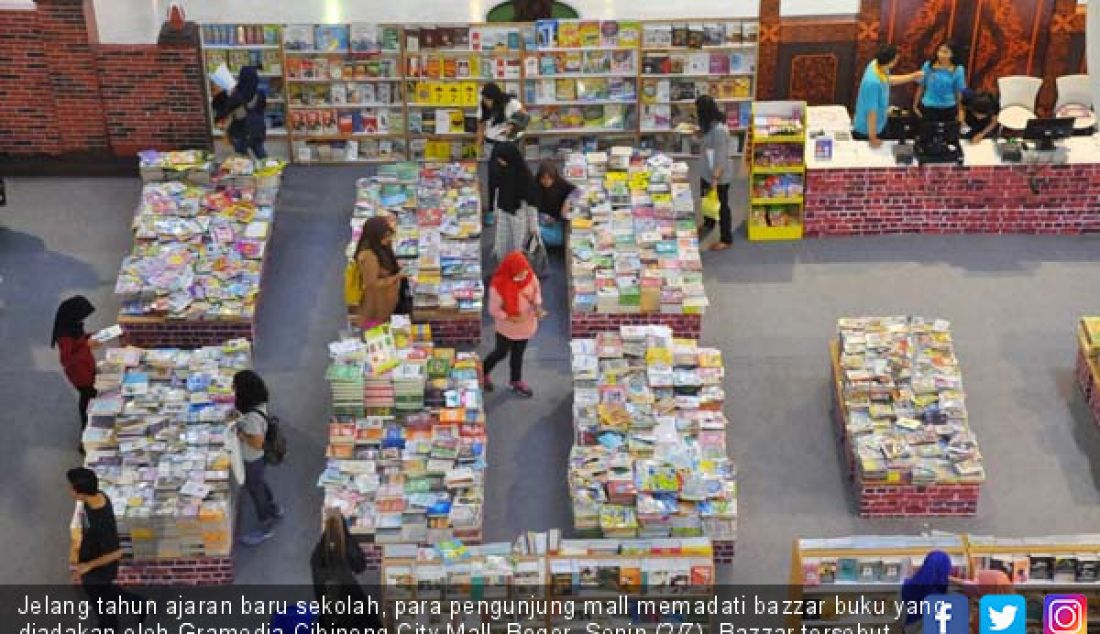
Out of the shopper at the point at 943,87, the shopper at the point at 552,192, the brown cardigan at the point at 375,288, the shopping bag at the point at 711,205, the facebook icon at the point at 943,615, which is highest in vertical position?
the shopper at the point at 943,87

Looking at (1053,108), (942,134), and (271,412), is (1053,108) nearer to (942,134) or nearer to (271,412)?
(942,134)

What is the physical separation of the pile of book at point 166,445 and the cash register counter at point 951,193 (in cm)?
656

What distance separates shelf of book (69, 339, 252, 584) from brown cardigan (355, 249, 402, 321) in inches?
46.0

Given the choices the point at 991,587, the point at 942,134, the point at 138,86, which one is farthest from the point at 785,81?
the point at 991,587

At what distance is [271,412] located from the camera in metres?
17.6

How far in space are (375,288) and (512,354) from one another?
1390 mm

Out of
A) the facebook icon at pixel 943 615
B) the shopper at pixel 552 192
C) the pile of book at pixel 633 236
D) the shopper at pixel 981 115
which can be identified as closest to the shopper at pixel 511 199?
the shopper at pixel 552 192

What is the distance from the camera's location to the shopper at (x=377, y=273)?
17078 millimetres

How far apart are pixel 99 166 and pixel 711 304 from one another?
23.8 ft

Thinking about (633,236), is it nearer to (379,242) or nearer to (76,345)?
(379,242)

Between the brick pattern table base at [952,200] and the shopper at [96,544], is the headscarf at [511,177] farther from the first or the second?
the shopper at [96,544]

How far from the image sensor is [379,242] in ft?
56.2

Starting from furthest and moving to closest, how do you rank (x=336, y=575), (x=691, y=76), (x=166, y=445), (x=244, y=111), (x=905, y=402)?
(x=691, y=76) < (x=244, y=111) < (x=905, y=402) < (x=166, y=445) < (x=336, y=575)

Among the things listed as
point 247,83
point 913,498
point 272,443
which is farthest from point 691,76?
point 272,443
